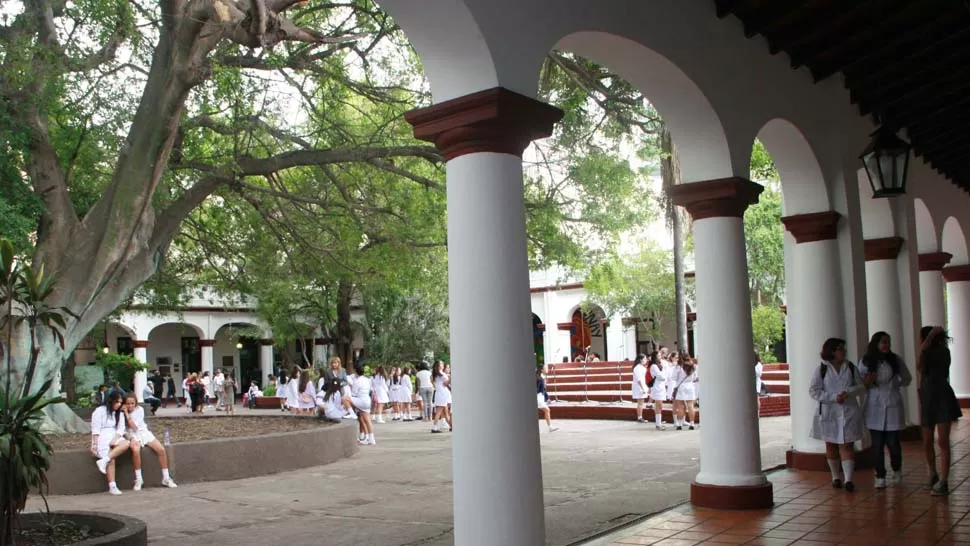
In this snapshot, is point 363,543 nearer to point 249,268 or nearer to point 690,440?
point 690,440

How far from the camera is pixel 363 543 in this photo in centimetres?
756

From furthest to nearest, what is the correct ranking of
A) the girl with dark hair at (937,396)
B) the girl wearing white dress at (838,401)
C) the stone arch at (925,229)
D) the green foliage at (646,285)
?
the green foliage at (646,285)
the stone arch at (925,229)
the girl wearing white dress at (838,401)
the girl with dark hair at (937,396)

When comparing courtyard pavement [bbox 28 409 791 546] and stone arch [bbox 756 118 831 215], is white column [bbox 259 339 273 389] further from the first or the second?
stone arch [bbox 756 118 831 215]

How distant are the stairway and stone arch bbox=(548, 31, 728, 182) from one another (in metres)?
11.9

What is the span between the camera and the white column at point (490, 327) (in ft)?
16.1

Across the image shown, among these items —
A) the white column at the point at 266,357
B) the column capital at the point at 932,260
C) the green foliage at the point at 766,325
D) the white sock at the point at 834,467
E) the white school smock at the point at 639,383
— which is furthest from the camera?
the white column at the point at 266,357

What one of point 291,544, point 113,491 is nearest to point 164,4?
point 113,491

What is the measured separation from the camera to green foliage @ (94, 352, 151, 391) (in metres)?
32.7

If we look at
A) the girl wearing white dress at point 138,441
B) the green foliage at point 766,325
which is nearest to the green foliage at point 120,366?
the girl wearing white dress at point 138,441

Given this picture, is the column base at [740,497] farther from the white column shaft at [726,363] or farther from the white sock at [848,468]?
the white sock at [848,468]

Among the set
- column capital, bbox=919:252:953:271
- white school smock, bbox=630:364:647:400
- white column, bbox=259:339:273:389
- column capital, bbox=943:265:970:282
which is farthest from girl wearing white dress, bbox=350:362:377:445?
white column, bbox=259:339:273:389

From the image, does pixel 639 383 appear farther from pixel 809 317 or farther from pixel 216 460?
pixel 216 460

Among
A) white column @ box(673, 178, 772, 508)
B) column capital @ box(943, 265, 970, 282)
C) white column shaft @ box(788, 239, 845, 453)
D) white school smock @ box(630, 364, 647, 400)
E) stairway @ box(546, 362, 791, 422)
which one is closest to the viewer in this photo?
white column @ box(673, 178, 772, 508)

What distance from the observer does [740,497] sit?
25.3ft
